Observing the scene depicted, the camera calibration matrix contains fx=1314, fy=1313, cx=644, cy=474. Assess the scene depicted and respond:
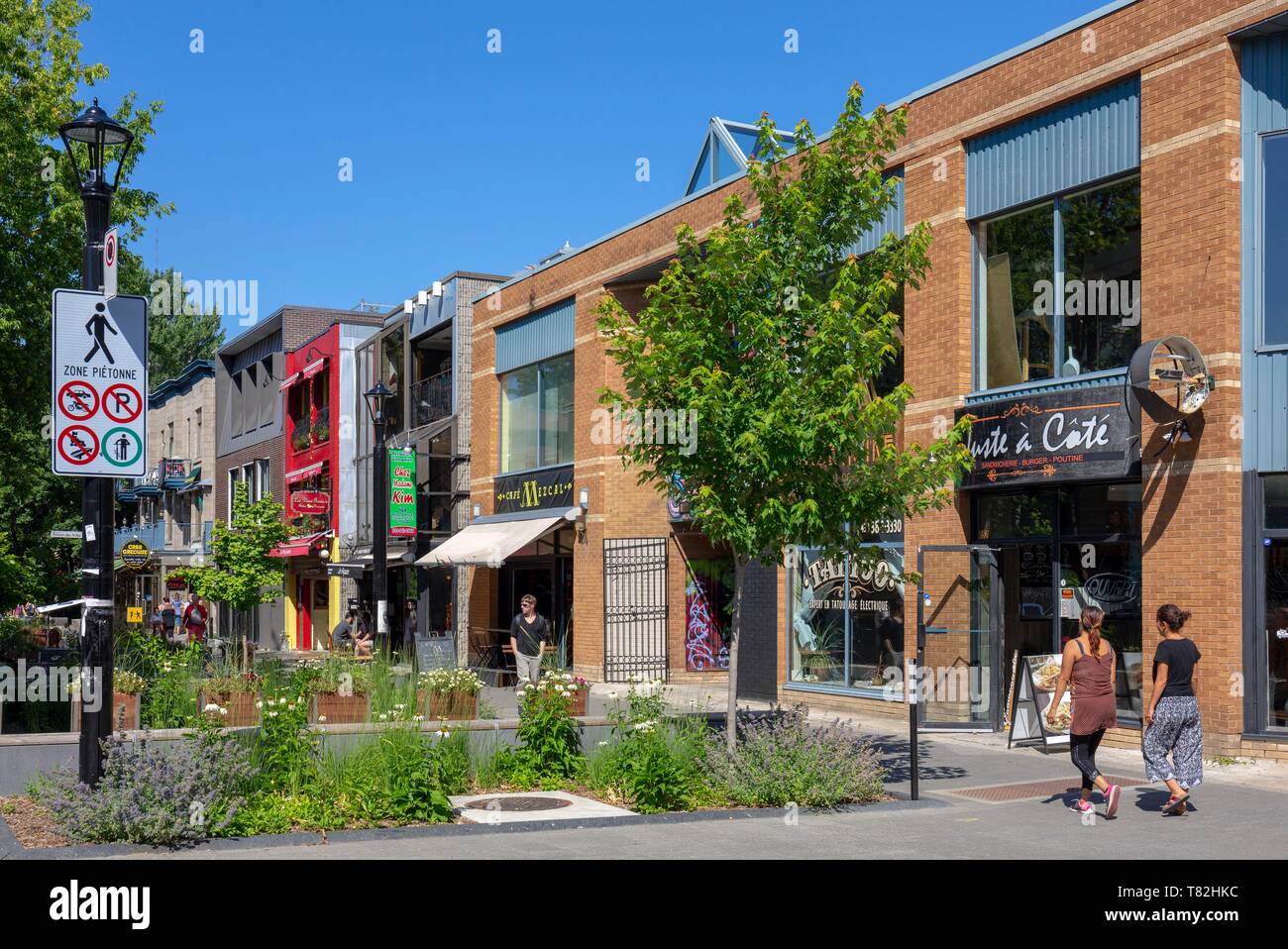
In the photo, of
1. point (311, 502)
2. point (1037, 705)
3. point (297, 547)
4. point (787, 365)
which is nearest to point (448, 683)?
point (787, 365)

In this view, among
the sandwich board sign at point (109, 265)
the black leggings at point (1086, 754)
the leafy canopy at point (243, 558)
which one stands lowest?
→ the black leggings at point (1086, 754)

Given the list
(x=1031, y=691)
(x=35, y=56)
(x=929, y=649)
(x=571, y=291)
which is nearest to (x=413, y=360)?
(x=571, y=291)

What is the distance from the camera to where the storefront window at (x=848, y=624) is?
1802 centimetres

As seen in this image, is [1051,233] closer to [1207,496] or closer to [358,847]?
[1207,496]

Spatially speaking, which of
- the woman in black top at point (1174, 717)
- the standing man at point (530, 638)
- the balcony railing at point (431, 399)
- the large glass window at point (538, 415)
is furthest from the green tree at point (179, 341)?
the woman in black top at point (1174, 717)

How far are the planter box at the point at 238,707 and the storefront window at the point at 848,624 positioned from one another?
7996 mm

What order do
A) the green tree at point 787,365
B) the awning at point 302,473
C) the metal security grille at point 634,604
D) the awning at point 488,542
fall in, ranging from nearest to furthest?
the green tree at point 787,365
the metal security grille at point 634,604
the awning at point 488,542
the awning at point 302,473

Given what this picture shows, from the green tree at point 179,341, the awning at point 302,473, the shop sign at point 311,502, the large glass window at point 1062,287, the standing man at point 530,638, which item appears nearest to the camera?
the large glass window at point 1062,287

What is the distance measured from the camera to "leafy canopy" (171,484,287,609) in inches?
1217

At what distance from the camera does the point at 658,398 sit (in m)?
11.9

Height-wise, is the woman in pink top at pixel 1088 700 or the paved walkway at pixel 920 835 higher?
the woman in pink top at pixel 1088 700

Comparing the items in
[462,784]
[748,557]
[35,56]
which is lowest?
[462,784]

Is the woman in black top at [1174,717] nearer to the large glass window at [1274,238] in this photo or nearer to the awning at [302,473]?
the large glass window at [1274,238]
